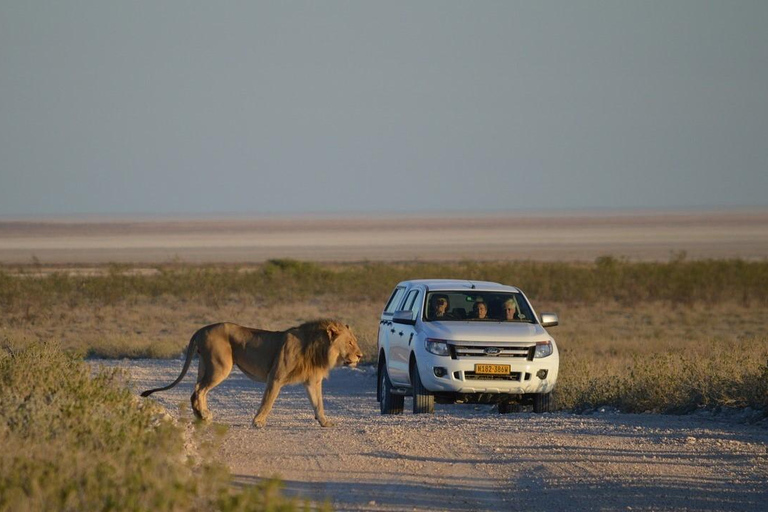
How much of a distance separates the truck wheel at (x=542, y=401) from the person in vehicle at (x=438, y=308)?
4.97 ft

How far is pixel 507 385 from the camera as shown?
14.4m

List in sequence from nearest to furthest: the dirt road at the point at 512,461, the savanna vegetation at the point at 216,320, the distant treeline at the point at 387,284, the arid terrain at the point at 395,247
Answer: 1. the savanna vegetation at the point at 216,320
2. the dirt road at the point at 512,461
3. the distant treeline at the point at 387,284
4. the arid terrain at the point at 395,247

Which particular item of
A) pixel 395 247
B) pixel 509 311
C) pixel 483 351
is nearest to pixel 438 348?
pixel 483 351

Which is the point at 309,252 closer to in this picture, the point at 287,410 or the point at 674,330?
the point at 674,330

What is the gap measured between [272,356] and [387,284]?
33.6 metres

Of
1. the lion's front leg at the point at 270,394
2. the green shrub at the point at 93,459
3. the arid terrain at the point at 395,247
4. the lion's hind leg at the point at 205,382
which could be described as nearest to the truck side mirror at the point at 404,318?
the lion's front leg at the point at 270,394

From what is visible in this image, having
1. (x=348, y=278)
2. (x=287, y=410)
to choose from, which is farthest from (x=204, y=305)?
(x=287, y=410)

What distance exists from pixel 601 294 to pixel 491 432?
33.3 metres

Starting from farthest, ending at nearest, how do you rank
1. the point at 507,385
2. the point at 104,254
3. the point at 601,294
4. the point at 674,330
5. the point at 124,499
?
1. the point at 104,254
2. the point at 601,294
3. the point at 674,330
4. the point at 507,385
5. the point at 124,499

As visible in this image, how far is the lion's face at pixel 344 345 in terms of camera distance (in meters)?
13.4

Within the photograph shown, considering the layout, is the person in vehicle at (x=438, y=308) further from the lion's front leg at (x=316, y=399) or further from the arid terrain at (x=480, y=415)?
the lion's front leg at (x=316, y=399)

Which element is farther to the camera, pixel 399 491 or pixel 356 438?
pixel 356 438

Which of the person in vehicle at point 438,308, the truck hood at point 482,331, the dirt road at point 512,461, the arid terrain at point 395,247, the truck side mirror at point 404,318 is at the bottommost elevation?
the arid terrain at point 395,247

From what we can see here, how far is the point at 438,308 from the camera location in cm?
1539
